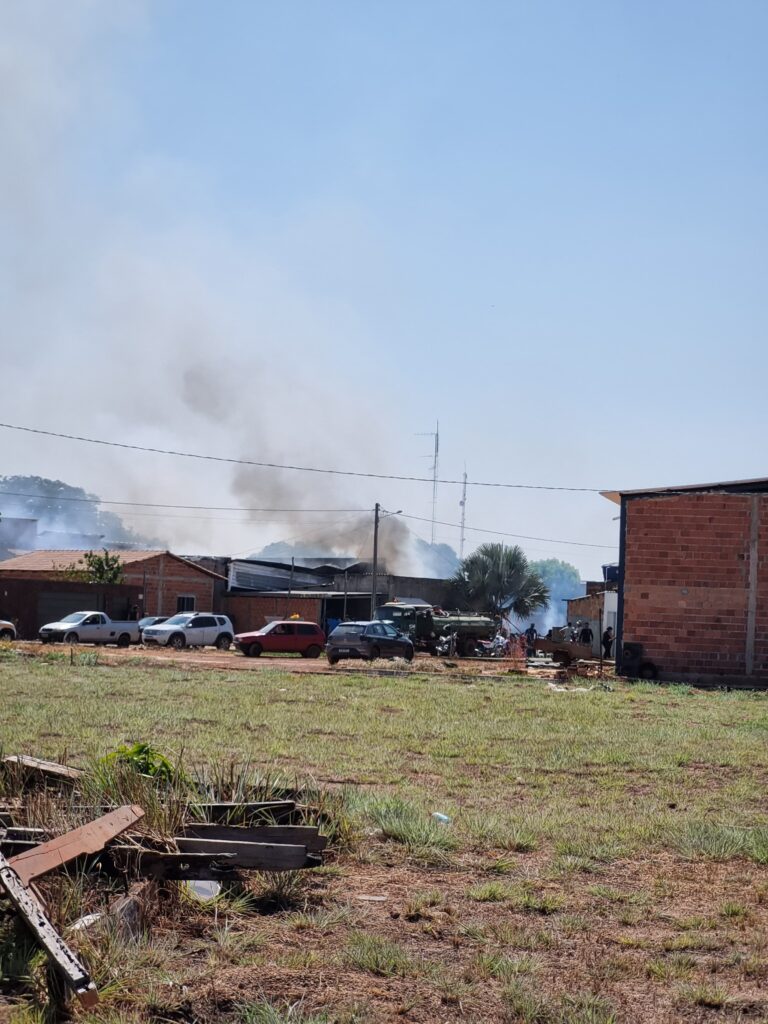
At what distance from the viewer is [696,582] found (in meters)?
29.9

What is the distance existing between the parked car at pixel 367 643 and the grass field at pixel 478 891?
21290 mm

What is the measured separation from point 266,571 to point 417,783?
65.1 metres

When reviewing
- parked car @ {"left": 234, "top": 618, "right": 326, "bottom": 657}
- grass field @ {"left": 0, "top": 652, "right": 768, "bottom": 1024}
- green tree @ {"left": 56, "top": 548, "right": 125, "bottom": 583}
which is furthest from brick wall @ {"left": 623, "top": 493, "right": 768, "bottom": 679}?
green tree @ {"left": 56, "top": 548, "right": 125, "bottom": 583}

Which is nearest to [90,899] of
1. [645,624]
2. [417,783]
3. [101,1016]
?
[101,1016]

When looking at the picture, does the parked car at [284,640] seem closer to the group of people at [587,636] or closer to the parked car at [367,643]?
the parked car at [367,643]

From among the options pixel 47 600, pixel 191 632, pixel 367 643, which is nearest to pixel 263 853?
pixel 367 643

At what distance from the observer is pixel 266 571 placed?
7538 centimetres

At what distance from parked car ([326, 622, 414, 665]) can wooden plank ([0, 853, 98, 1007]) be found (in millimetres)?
31515

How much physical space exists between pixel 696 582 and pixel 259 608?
122 feet

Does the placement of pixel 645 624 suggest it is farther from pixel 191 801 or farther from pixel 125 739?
pixel 191 801

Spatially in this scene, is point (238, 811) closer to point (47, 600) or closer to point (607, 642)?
point (607, 642)

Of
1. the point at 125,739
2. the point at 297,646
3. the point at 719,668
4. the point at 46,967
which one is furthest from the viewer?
the point at 297,646

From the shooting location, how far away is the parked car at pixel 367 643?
37125 mm

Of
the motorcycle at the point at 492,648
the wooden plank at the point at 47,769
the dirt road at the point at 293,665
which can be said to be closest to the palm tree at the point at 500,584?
the motorcycle at the point at 492,648
